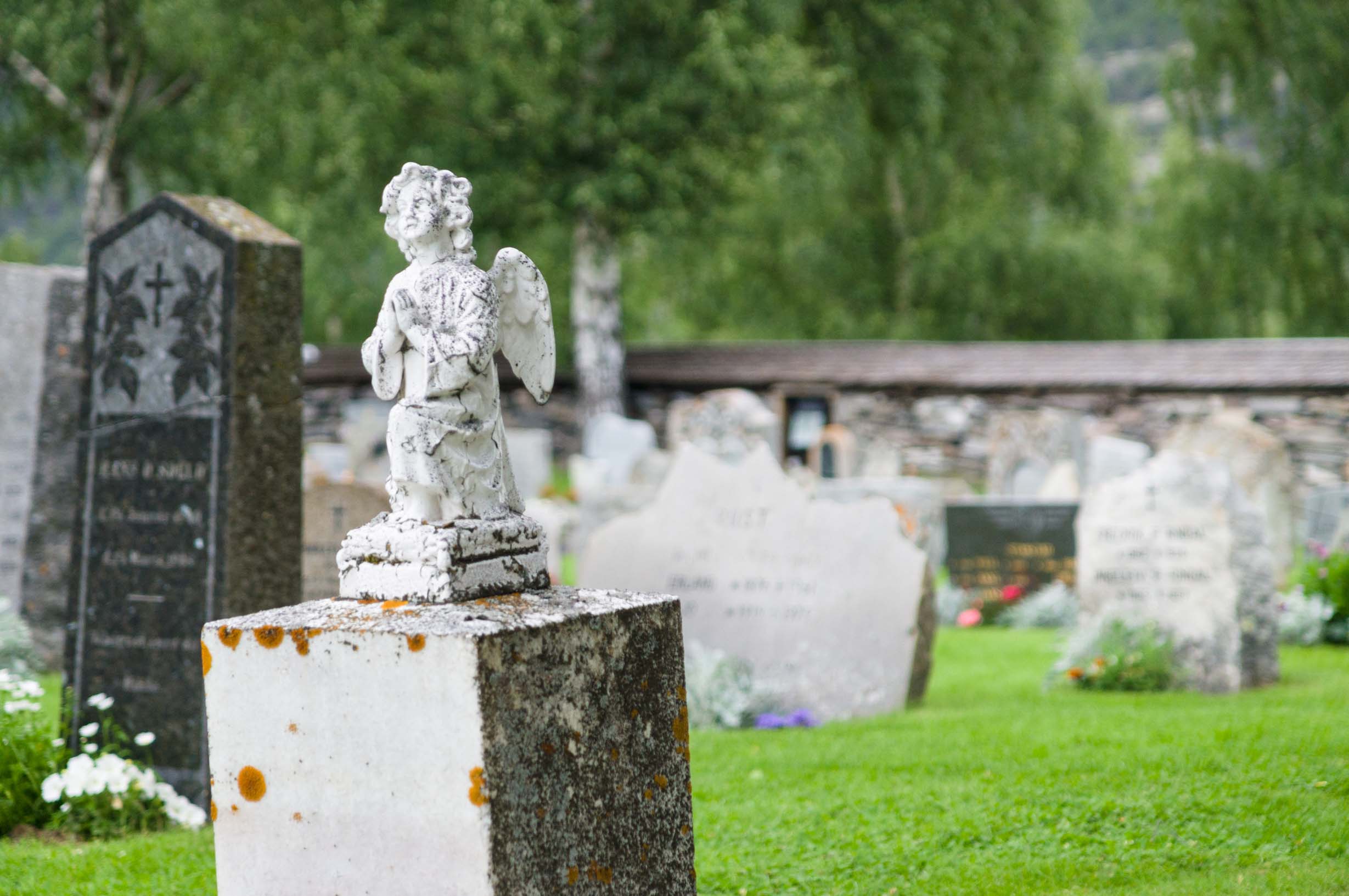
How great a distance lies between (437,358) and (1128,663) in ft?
18.6

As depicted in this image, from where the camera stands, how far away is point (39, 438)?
8828mm

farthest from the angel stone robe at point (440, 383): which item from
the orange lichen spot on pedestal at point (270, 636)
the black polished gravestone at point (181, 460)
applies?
the black polished gravestone at point (181, 460)

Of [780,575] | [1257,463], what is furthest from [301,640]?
[1257,463]

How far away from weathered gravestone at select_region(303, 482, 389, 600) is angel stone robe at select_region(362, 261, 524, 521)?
17.3ft

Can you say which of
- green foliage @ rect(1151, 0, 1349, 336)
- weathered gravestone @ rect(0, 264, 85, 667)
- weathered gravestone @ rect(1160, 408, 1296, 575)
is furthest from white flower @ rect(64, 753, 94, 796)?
green foliage @ rect(1151, 0, 1349, 336)

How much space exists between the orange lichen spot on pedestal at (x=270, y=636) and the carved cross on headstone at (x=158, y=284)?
2.97 metres

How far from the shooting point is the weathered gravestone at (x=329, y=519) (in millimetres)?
8836

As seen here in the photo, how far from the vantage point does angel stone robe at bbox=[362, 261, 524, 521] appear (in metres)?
3.54

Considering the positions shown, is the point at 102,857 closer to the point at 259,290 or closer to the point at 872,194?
the point at 259,290

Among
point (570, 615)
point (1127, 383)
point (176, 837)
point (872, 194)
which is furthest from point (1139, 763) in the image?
point (872, 194)

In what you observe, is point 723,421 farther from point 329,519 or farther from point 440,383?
point 440,383

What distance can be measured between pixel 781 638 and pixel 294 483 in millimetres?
3083

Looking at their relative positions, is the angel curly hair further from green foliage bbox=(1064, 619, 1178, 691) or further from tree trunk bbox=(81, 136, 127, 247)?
tree trunk bbox=(81, 136, 127, 247)

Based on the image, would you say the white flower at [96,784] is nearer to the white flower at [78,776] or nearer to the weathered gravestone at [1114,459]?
the white flower at [78,776]
